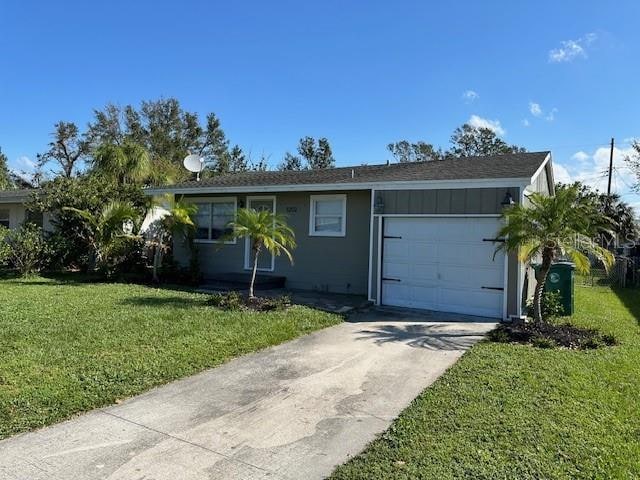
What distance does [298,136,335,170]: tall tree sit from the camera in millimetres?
41469

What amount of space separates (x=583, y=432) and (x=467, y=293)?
5.55m

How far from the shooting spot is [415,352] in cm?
641

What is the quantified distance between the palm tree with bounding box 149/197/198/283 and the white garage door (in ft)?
17.6

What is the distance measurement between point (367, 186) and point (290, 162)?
32.1 m

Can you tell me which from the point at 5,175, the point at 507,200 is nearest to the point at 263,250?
the point at 507,200

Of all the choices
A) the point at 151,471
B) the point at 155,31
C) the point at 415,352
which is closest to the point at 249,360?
the point at 415,352

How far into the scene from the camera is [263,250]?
12.8 meters

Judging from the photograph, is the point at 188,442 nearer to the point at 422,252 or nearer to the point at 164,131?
the point at 422,252

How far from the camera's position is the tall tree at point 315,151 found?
136 feet

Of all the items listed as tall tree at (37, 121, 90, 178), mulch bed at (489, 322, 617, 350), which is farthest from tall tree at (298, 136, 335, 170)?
mulch bed at (489, 322, 617, 350)

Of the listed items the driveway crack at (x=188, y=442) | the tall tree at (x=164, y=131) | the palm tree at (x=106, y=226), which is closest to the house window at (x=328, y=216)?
the palm tree at (x=106, y=226)

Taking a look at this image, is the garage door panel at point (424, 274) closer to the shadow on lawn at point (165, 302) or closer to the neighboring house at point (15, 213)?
the shadow on lawn at point (165, 302)

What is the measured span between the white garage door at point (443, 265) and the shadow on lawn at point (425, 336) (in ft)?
4.67

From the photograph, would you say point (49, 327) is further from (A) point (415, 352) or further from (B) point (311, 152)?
(B) point (311, 152)
